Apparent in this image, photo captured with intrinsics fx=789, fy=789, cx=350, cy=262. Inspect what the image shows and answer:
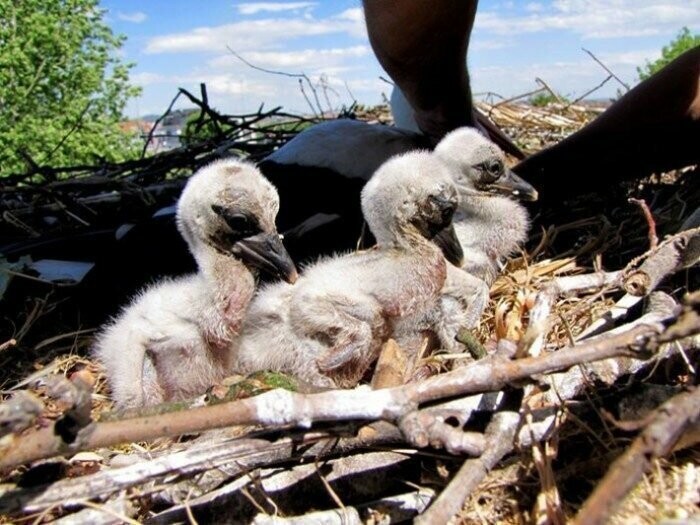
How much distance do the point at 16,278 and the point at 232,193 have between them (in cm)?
97

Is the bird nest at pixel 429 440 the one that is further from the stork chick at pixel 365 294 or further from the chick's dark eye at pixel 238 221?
the chick's dark eye at pixel 238 221

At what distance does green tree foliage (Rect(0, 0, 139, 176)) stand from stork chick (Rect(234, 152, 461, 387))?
827 cm

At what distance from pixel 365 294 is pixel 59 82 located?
11.6m

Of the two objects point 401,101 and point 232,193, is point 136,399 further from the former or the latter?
point 401,101

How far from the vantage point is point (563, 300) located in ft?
6.31

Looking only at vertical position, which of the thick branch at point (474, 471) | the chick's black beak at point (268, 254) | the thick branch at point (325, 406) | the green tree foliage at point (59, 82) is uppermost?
the green tree foliage at point (59, 82)

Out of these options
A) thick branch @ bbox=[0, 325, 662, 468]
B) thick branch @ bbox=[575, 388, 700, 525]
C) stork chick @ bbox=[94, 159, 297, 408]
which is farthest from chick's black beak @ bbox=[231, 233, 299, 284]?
thick branch @ bbox=[575, 388, 700, 525]

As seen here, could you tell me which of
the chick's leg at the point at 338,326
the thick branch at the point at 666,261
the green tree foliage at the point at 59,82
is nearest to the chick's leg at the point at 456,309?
the chick's leg at the point at 338,326

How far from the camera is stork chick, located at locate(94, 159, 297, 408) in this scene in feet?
5.68

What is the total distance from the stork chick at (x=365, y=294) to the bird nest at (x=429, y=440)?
102 millimetres

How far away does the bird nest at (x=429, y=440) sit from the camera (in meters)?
1.04

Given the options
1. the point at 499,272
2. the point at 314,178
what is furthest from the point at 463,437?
the point at 314,178

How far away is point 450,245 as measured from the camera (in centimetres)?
191

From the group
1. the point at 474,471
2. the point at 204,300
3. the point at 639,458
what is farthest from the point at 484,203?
the point at 639,458
